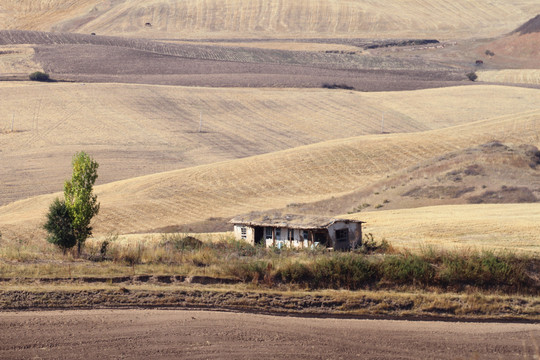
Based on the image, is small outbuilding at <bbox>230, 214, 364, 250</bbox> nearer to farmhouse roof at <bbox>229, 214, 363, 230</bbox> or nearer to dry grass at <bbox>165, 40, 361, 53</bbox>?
farmhouse roof at <bbox>229, 214, 363, 230</bbox>

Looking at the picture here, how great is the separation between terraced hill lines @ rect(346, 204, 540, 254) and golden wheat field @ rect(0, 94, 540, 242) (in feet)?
32.5

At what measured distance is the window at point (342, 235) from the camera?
20623 mm

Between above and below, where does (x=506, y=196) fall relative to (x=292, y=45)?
below

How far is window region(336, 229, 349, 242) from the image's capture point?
2062 centimetres

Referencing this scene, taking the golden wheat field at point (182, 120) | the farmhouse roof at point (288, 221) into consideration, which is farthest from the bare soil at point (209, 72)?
the farmhouse roof at point (288, 221)

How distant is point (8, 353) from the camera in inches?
483

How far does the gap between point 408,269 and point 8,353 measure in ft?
28.3

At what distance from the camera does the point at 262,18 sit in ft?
461

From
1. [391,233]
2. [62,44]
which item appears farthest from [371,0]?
[391,233]

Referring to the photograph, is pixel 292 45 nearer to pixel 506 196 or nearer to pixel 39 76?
pixel 39 76

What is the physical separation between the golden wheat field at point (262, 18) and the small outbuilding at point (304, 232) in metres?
114

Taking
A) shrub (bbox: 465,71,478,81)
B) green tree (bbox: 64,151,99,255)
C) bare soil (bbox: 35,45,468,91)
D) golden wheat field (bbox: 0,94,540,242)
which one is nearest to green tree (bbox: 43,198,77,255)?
green tree (bbox: 64,151,99,255)

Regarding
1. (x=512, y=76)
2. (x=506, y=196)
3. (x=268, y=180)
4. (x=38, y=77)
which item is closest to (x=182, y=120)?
(x=38, y=77)

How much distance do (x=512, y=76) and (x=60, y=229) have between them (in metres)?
90.4
